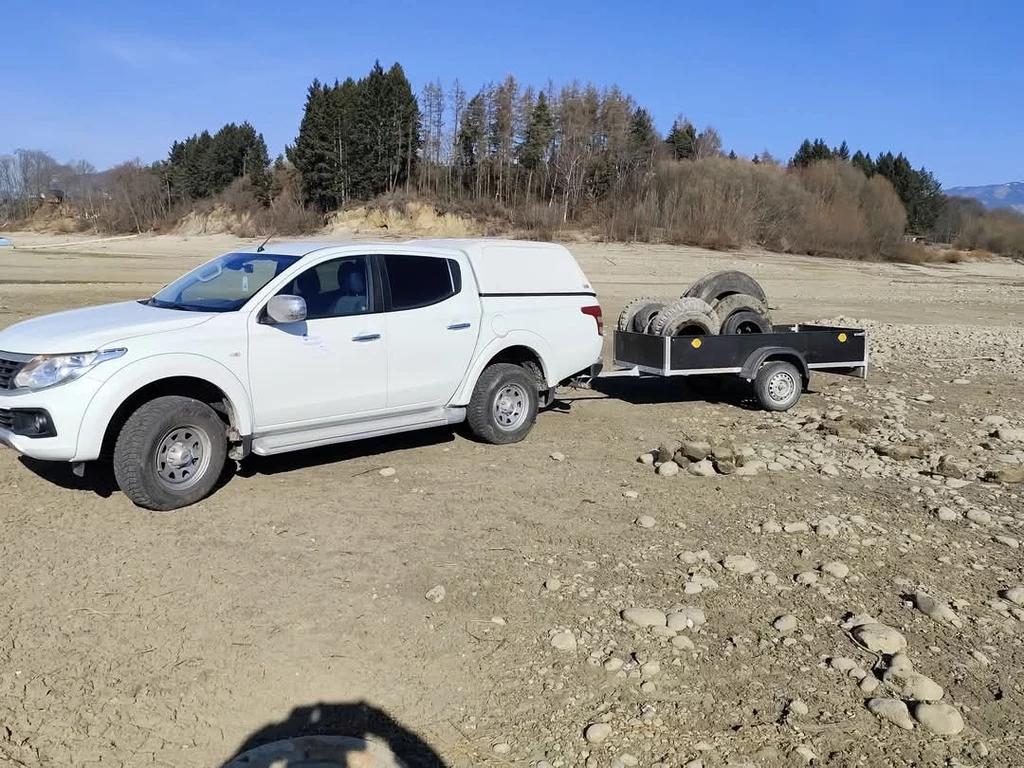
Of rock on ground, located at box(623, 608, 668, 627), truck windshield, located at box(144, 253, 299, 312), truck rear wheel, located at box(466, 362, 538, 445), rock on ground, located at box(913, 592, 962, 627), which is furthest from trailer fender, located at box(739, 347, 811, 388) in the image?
rock on ground, located at box(623, 608, 668, 627)

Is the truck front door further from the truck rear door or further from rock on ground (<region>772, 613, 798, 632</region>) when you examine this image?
rock on ground (<region>772, 613, 798, 632</region>)

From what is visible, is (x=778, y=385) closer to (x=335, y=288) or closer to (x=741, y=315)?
(x=741, y=315)

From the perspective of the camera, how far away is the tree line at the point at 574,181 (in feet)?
226

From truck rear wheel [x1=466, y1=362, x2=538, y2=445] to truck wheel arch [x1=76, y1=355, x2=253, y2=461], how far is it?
7.75ft

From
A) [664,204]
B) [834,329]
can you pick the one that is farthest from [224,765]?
[664,204]

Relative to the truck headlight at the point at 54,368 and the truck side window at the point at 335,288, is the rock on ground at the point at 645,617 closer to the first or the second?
the truck side window at the point at 335,288

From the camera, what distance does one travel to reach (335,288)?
305 inches

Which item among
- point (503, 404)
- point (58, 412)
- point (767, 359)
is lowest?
point (503, 404)

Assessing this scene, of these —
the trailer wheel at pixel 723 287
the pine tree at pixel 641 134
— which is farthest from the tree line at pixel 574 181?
the trailer wheel at pixel 723 287

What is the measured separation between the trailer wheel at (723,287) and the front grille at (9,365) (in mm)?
7587

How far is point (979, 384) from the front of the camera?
505 inches

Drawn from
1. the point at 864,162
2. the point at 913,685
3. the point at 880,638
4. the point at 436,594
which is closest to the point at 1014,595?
the point at 880,638

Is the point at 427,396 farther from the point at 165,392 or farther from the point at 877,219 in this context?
the point at 877,219

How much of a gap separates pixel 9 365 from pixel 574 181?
249 ft
